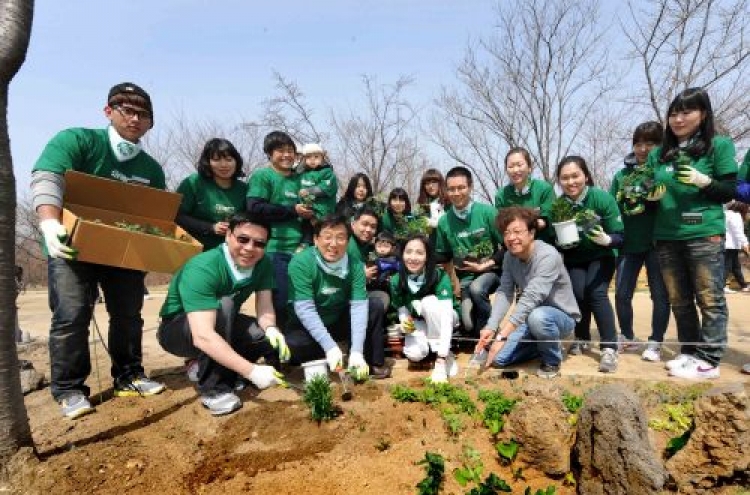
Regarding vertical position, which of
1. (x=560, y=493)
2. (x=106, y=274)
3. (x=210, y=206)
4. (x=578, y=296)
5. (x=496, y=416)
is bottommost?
(x=560, y=493)

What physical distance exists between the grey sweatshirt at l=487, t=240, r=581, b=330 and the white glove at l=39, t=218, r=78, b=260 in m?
2.89

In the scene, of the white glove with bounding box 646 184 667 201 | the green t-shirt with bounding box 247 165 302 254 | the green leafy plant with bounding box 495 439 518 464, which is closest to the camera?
the green leafy plant with bounding box 495 439 518 464

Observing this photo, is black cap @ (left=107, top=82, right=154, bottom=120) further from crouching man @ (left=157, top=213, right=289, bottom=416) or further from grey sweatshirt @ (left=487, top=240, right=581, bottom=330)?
grey sweatshirt @ (left=487, top=240, right=581, bottom=330)

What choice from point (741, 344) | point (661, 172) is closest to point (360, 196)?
point (661, 172)

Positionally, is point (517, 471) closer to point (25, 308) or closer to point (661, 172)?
point (661, 172)

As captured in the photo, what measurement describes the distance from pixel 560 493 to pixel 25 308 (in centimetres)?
1254

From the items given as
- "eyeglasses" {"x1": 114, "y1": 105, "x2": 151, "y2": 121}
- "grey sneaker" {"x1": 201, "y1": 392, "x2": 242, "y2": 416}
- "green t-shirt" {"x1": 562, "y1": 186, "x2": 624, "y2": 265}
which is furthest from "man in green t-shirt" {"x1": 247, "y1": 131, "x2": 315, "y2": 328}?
"green t-shirt" {"x1": 562, "y1": 186, "x2": 624, "y2": 265}

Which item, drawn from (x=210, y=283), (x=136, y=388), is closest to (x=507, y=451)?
(x=210, y=283)

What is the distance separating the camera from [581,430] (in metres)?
2.53

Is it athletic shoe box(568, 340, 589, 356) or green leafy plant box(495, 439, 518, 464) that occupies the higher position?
athletic shoe box(568, 340, 589, 356)

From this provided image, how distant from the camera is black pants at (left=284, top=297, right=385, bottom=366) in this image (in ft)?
12.1

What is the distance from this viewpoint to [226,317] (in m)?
3.26

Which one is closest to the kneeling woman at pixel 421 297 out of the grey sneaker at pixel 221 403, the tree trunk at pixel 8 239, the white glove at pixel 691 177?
the grey sneaker at pixel 221 403

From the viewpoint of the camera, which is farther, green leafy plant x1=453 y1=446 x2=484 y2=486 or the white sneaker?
the white sneaker
